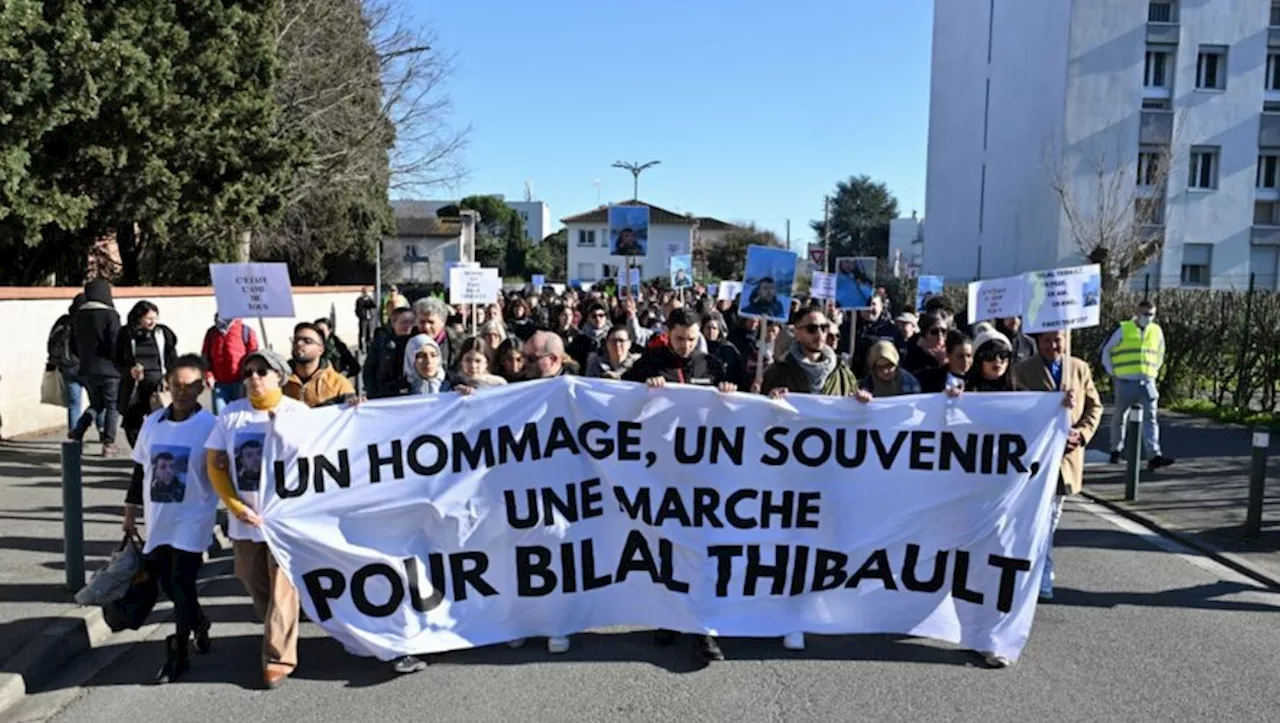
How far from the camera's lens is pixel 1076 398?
628cm

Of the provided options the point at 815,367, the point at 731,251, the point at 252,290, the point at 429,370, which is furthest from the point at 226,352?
the point at 731,251

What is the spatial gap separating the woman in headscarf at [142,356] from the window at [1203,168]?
4189 cm

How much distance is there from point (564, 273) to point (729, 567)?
89.7 meters

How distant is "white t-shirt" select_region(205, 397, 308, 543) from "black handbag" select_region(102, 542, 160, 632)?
1.88 feet

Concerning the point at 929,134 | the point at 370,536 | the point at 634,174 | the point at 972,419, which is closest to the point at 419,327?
Answer: the point at 370,536

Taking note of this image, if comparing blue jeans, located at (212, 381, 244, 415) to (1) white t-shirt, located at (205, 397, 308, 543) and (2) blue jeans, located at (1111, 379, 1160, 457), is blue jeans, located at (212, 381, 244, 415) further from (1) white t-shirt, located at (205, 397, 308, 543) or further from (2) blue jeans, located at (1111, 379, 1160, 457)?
(2) blue jeans, located at (1111, 379, 1160, 457)

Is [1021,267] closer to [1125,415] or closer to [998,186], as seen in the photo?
[998,186]

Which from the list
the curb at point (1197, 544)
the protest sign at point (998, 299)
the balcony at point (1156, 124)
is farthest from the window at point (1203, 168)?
the protest sign at point (998, 299)

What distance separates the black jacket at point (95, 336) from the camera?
9.93 metres

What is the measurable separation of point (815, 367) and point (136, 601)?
4.08 meters

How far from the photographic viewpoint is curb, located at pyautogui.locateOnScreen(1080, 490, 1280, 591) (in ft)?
23.2

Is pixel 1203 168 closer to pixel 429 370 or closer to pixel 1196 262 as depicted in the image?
pixel 1196 262

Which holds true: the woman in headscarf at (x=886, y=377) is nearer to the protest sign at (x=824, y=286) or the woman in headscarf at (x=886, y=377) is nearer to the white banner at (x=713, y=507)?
the white banner at (x=713, y=507)

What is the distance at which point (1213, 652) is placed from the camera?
5.59m
